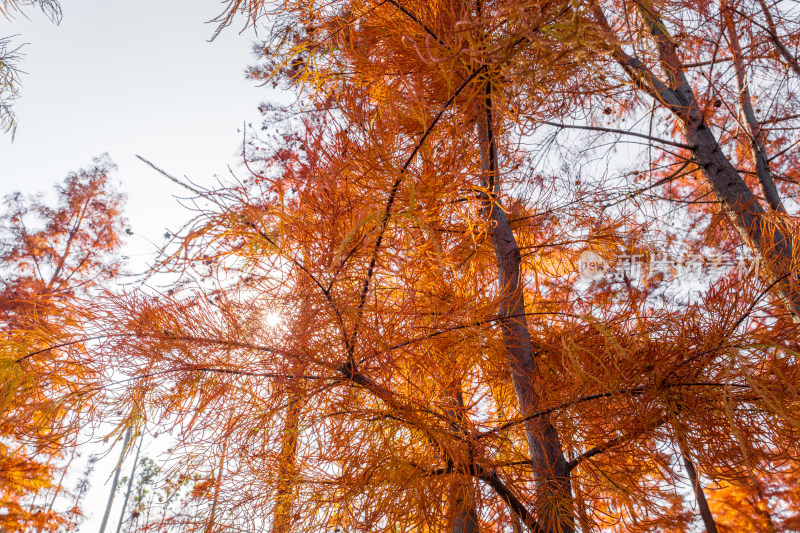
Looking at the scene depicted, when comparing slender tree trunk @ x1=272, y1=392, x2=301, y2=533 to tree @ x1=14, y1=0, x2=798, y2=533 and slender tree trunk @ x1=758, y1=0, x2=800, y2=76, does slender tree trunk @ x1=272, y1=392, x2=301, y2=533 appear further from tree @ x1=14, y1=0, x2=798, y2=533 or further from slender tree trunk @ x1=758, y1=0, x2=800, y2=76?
slender tree trunk @ x1=758, y1=0, x2=800, y2=76

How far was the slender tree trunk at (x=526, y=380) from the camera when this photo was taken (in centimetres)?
203

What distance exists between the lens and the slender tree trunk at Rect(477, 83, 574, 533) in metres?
2.03

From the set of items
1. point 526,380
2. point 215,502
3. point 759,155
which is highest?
point 759,155

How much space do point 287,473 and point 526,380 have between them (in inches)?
56.7

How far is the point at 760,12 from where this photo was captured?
Result: 9.13 feet

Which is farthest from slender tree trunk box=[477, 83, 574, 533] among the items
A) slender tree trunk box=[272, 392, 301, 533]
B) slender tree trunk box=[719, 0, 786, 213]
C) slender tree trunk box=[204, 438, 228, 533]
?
slender tree trunk box=[719, 0, 786, 213]

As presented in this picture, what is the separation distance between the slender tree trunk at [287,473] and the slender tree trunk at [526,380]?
1.11 meters

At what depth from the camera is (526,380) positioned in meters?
2.47

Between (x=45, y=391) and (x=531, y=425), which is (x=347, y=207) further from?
(x=45, y=391)

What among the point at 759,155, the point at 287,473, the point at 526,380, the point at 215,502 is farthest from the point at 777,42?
the point at 215,502

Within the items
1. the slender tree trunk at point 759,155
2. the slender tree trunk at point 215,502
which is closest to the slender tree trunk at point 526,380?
the slender tree trunk at point 215,502

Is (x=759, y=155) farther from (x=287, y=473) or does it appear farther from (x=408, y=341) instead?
(x=287, y=473)

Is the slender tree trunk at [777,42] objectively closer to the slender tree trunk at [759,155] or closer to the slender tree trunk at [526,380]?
the slender tree trunk at [759,155]

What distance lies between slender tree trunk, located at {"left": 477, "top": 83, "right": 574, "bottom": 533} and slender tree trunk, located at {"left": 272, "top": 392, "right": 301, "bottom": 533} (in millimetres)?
1113
